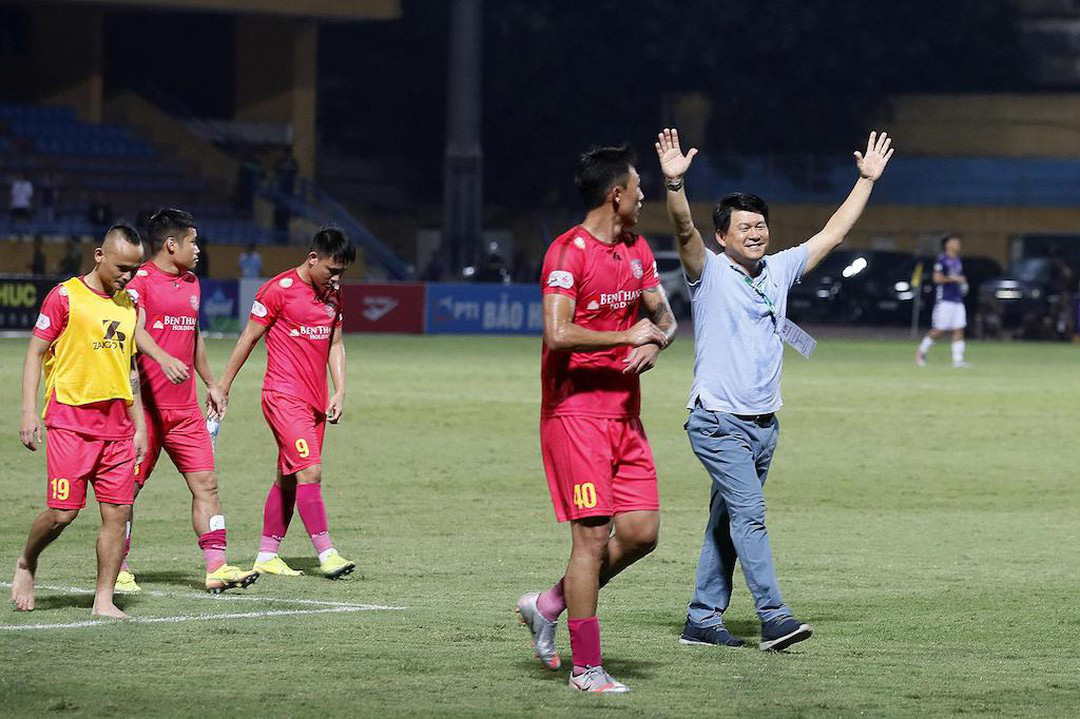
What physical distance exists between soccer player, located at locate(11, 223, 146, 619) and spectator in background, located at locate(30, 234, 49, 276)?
36.0 meters

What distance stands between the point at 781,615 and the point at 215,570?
11.2 ft

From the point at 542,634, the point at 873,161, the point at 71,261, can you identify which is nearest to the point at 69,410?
the point at 542,634

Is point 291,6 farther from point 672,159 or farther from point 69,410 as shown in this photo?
point 672,159

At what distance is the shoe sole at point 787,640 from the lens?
9219mm

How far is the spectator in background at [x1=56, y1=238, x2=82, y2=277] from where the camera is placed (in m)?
45.4

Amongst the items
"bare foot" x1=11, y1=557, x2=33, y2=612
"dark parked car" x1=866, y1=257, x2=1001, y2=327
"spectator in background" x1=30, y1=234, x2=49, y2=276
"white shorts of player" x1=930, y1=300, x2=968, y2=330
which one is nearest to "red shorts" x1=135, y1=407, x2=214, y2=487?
"bare foot" x1=11, y1=557, x2=33, y2=612

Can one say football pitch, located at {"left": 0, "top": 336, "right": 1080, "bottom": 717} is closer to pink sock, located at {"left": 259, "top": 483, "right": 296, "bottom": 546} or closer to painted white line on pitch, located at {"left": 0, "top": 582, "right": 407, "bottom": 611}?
painted white line on pitch, located at {"left": 0, "top": 582, "right": 407, "bottom": 611}

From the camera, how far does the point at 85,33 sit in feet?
188

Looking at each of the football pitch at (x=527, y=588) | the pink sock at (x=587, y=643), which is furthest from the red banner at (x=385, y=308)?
the pink sock at (x=587, y=643)

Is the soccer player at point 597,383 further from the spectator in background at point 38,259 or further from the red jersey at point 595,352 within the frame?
the spectator in background at point 38,259

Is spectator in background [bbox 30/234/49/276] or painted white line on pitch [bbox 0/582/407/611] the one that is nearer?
painted white line on pitch [bbox 0/582/407/611]

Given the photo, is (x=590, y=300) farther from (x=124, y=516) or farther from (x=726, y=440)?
(x=124, y=516)

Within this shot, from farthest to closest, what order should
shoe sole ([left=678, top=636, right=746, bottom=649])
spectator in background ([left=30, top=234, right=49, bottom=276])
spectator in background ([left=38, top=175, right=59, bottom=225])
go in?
spectator in background ([left=38, top=175, right=59, bottom=225]), spectator in background ([left=30, top=234, right=49, bottom=276]), shoe sole ([left=678, top=636, right=746, bottom=649])

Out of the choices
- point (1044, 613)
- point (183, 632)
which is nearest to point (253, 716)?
point (183, 632)
